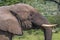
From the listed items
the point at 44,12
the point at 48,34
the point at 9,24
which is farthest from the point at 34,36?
the point at 9,24

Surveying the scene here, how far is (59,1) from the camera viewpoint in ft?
49.3

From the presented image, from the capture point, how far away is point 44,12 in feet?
42.1

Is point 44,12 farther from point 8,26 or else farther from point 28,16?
point 8,26

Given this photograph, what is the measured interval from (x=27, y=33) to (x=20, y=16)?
16.6 ft

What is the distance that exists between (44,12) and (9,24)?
6.93m

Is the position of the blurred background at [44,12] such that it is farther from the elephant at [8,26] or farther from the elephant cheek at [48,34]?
the elephant at [8,26]

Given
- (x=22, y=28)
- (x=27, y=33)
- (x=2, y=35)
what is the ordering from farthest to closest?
(x=27, y=33), (x=22, y=28), (x=2, y=35)

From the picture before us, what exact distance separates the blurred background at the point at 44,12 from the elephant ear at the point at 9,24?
4190 millimetres

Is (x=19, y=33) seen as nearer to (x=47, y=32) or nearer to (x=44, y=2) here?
(x=47, y=32)

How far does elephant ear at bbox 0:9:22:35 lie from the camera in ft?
19.3

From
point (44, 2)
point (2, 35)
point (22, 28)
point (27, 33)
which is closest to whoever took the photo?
point (2, 35)

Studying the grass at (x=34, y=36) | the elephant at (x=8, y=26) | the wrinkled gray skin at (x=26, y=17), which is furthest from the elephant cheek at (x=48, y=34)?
the grass at (x=34, y=36)

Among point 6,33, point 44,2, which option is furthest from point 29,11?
point 44,2

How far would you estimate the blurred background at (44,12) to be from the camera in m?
10.7
